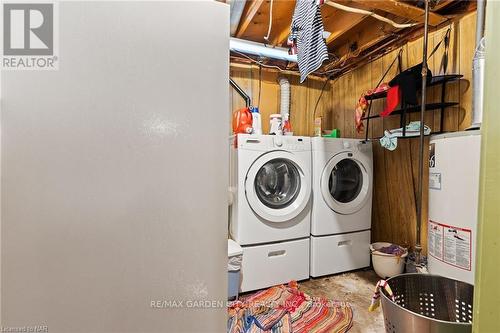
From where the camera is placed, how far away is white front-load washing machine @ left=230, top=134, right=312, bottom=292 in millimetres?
1775

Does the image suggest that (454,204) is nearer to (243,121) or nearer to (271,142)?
(271,142)

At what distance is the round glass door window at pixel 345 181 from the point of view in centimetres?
216

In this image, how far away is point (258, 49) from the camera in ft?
7.53

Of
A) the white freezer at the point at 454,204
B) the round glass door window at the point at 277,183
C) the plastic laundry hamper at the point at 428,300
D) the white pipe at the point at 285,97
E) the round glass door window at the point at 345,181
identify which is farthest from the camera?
the white pipe at the point at 285,97

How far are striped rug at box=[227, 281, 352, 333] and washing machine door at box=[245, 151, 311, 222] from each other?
20.7 inches

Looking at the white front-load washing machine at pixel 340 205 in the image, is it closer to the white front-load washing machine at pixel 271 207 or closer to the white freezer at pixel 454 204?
the white front-load washing machine at pixel 271 207

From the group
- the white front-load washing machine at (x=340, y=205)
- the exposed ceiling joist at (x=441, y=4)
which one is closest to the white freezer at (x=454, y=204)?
the white front-load washing machine at (x=340, y=205)

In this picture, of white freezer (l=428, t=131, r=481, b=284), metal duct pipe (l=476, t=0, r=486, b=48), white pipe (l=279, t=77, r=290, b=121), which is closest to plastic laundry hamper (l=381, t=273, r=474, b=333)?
white freezer (l=428, t=131, r=481, b=284)

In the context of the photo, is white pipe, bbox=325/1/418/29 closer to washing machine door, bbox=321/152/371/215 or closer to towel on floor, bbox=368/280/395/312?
washing machine door, bbox=321/152/371/215

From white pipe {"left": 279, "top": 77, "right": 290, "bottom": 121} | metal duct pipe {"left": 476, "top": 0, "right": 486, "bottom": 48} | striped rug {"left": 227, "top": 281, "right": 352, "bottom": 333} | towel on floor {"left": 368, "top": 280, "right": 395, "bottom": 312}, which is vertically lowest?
striped rug {"left": 227, "top": 281, "right": 352, "bottom": 333}

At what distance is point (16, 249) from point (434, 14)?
8.11ft

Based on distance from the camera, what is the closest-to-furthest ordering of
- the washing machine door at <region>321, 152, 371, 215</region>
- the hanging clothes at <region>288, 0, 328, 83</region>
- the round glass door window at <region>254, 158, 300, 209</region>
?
the hanging clothes at <region>288, 0, 328, 83</region> → the round glass door window at <region>254, 158, 300, 209</region> → the washing machine door at <region>321, 152, 371, 215</region>

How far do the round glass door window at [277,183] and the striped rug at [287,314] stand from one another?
2.05 feet

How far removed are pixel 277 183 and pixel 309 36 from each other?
1.06m
